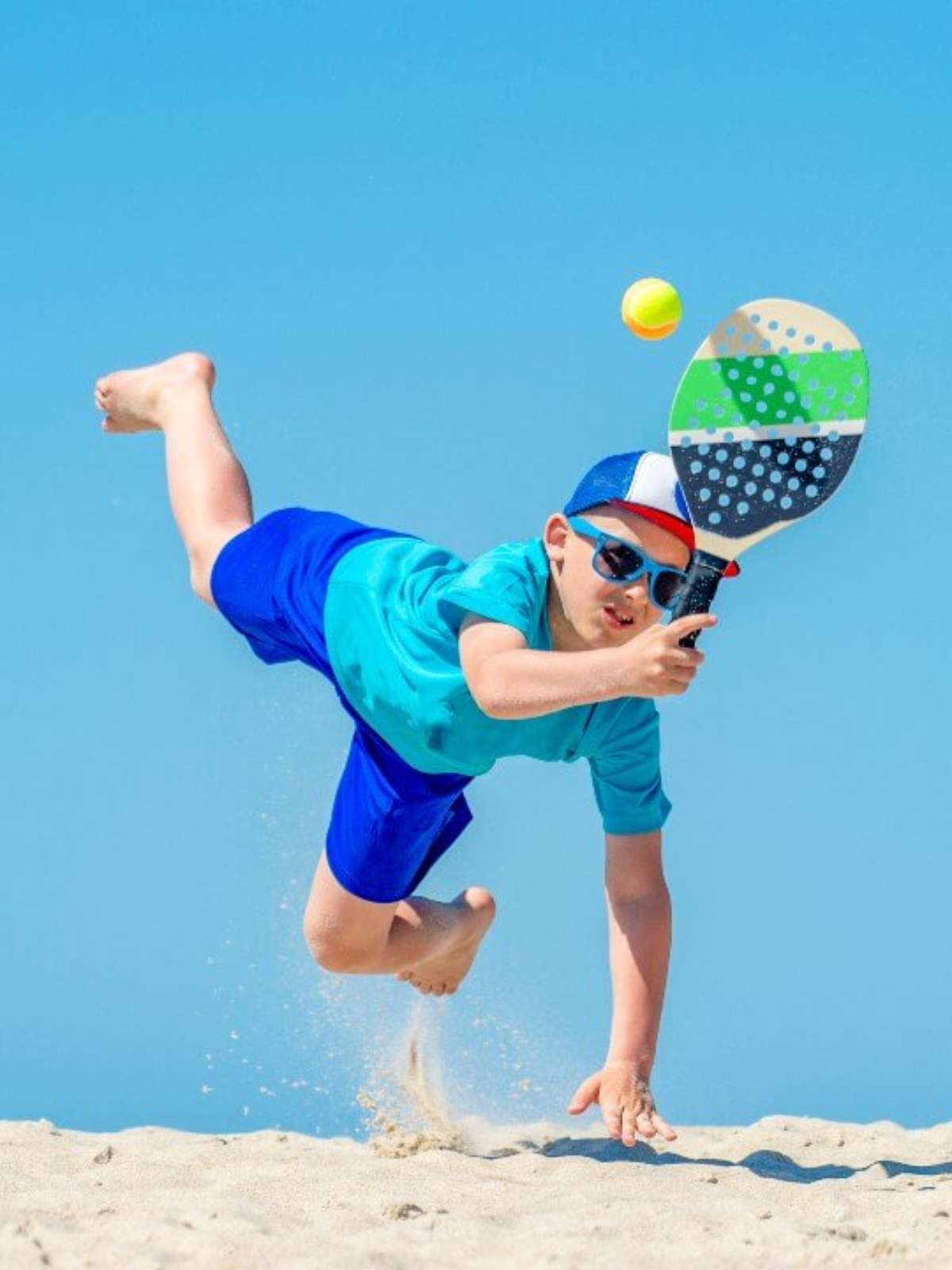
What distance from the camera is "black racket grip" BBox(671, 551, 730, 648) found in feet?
15.7

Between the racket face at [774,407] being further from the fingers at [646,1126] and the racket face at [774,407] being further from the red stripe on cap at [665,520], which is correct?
the fingers at [646,1126]

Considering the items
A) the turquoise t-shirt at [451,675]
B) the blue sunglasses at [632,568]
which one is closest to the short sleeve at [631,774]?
the turquoise t-shirt at [451,675]

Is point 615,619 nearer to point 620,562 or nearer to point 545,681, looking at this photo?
point 620,562

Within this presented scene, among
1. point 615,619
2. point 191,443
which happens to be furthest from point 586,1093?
point 191,443

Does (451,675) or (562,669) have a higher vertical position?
(451,675)

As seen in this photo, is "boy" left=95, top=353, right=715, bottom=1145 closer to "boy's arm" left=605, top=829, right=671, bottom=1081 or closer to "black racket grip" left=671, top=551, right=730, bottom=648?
"boy's arm" left=605, top=829, right=671, bottom=1081

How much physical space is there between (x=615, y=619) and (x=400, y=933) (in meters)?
1.59

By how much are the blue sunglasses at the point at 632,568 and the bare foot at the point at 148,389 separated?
213 cm

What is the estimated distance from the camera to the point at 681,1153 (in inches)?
246

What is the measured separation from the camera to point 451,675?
5680mm

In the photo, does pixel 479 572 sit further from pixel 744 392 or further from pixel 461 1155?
Result: pixel 461 1155

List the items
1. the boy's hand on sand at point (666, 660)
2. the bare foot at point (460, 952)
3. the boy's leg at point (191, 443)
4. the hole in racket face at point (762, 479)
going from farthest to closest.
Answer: the bare foot at point (460, 952) < the boy's leg at point (191, 443) < the hole in racket face at point (762, 479) < the boy's hand on sand at point (666, 660)

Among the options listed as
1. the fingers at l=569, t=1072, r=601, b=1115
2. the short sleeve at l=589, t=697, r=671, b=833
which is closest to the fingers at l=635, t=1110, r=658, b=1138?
the fingers at l=569, t=1072, r=601, b=1115

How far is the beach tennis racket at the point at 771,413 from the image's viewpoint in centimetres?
512
